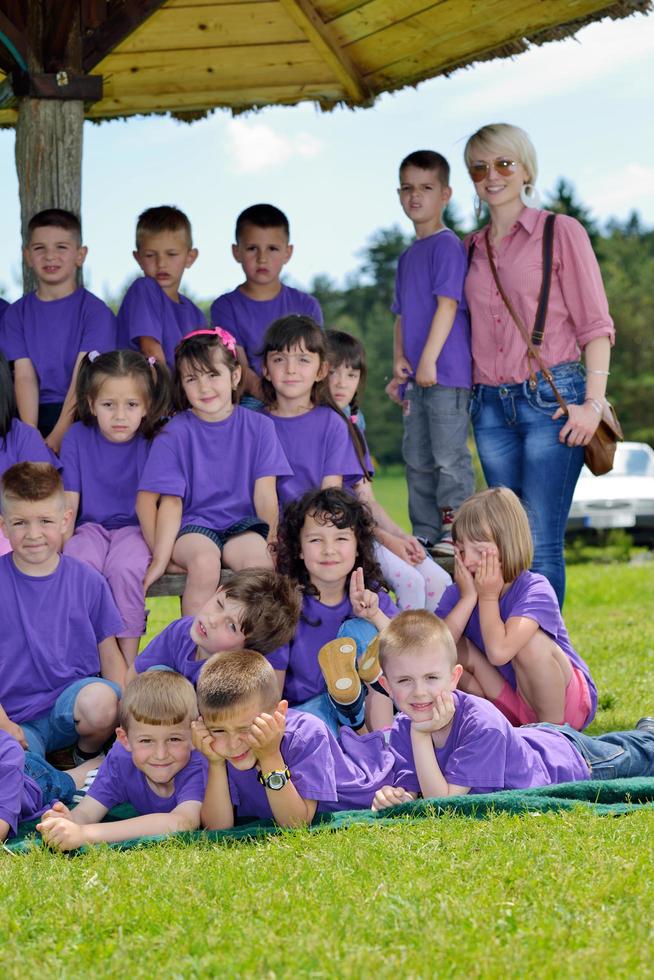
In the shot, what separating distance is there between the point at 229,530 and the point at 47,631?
1.02 metres

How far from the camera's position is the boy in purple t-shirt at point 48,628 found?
5.00m

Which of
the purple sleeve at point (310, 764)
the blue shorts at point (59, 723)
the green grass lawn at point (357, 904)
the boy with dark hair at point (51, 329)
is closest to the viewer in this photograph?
the green grass lawn at point (357, 904)

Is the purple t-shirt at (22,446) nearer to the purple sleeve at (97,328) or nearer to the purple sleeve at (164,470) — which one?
the purple sleeve at (164,470)

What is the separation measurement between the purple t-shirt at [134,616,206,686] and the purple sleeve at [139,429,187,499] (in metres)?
0.86

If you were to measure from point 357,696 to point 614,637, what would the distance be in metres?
5.43

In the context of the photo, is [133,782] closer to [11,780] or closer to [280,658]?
[11,780]

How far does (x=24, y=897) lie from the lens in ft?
11.4

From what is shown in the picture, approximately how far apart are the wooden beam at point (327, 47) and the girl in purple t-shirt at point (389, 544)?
6.41 feet

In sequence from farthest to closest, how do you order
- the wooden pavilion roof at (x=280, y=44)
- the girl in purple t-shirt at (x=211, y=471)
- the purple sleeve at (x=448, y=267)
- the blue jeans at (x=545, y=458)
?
the wooden pavilion roof at (x=280, y=44) → the purple sleeve at (x=448, y=267) → the blue jeans at (x=545, y=458) → the girl in purple t-shirt at (x=211, y=471)

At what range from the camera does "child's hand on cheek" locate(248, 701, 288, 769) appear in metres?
3.97

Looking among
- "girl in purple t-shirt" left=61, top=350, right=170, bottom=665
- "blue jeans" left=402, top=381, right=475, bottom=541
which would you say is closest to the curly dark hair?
"girl in purple t-shirt" left=61, top=350, right=170, bottom=665

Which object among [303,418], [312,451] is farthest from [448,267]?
[312,451]

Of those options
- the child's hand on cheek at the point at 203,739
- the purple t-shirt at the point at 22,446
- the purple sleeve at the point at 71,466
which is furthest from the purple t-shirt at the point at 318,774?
the purple t-shirt at the point at 22,446

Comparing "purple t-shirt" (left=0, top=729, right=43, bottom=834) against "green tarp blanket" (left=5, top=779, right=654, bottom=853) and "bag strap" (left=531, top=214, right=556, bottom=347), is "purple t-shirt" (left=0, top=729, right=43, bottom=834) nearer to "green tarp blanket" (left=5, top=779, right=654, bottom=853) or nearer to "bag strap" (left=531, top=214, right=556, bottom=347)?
"green tarp blanket" (left=5, top=779, right=654, bottom=853)
